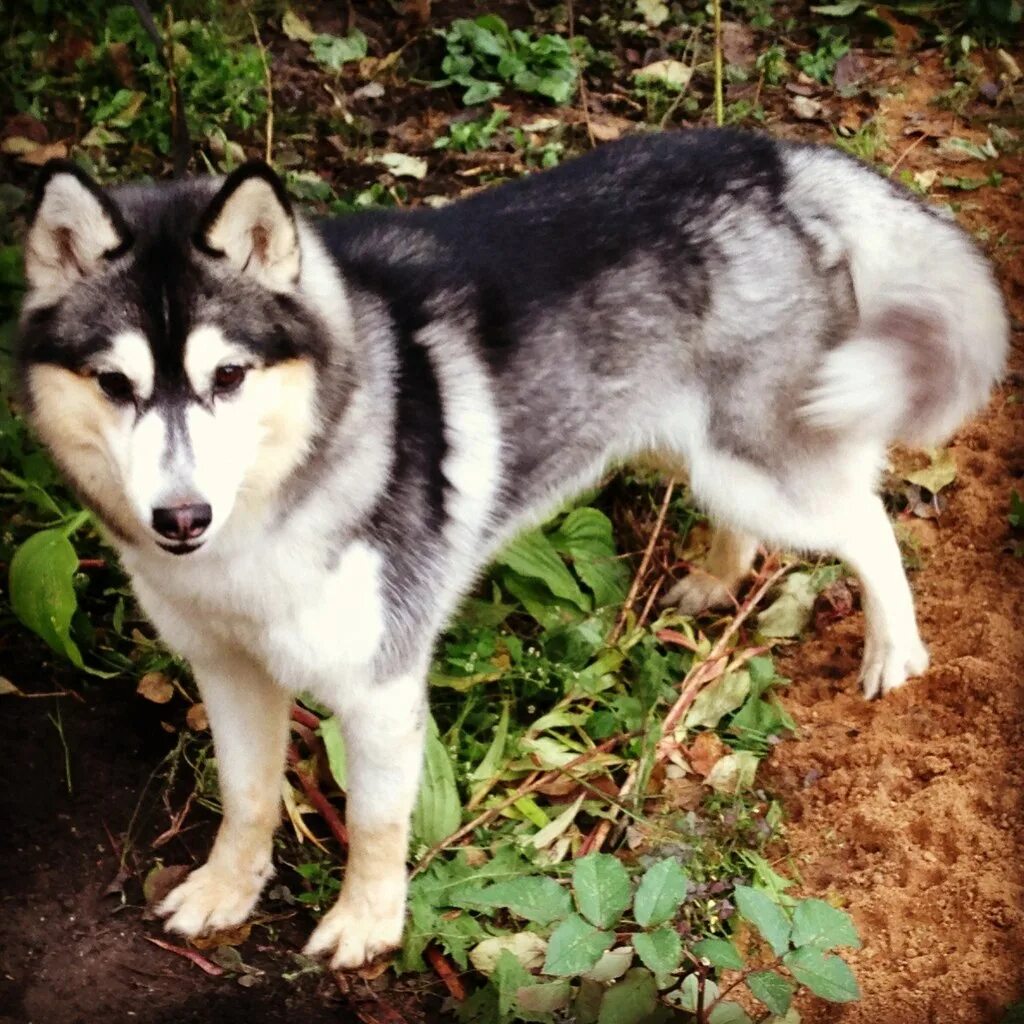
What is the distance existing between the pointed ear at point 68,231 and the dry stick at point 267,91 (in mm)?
2442

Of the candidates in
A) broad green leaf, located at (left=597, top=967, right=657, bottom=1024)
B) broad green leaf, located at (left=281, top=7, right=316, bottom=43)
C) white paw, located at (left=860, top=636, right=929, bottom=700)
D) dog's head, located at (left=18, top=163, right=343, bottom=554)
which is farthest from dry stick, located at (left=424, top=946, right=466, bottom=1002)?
broad green leaf, located at (left=281, top=7, right=316, bottom=43)

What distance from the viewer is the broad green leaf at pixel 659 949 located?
6.83 feet

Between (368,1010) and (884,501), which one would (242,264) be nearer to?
(368,1010)

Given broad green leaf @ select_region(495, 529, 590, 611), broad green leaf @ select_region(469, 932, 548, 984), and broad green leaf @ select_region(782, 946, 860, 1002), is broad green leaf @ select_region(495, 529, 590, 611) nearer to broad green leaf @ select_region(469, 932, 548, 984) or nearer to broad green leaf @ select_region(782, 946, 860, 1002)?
broad green leaf @ select_region(469, 932, 548, 984)

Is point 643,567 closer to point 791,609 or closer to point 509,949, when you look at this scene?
point 791,609

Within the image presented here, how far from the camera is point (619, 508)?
390cm

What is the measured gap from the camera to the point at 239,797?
2.79 meters

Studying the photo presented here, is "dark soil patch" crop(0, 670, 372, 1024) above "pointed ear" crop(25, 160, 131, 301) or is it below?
below

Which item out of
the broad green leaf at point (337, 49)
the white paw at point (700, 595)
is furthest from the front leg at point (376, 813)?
the broad green leaf at point (337, 49)

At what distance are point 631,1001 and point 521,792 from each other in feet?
3.06

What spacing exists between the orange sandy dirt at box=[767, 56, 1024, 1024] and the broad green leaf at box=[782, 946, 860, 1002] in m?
0.62

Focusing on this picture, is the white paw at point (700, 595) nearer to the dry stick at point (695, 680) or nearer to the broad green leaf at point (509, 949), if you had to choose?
the dry stick at point (695, 680)

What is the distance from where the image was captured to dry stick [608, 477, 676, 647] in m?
3.55

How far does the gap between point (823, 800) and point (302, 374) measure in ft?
5.72
